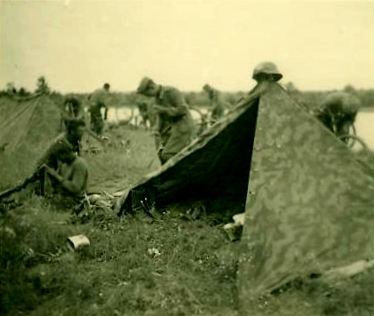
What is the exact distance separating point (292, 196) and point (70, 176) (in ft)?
9.90

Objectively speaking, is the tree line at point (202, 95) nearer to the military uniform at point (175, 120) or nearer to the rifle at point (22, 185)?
the military uniform at point (175, 120)

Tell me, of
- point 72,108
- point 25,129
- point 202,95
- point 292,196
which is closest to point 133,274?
point 292,196

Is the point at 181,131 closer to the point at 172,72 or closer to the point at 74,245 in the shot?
the point at 172,72

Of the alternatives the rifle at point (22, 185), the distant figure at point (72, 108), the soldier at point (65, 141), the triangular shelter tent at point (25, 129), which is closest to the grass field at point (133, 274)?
the rifle at point (22, 185)

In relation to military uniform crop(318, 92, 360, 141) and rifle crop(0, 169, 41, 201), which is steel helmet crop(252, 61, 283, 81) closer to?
military uniform crop(318, 92, 360, 141)

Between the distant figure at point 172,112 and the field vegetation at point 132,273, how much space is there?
4.72 ft

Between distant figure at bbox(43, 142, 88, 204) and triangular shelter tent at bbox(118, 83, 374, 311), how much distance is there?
1693 millimetres

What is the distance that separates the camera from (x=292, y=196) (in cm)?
452

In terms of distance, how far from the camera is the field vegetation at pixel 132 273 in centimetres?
395

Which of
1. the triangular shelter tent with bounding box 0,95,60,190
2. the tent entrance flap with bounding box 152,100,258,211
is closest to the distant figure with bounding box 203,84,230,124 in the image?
the triangular shelter tent with bounding box 0,95,60,190

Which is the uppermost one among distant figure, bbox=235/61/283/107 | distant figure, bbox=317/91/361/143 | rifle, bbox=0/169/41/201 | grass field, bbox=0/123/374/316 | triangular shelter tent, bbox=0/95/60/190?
distant figure, bbox=235/61/283/107

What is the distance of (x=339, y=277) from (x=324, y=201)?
648 mm

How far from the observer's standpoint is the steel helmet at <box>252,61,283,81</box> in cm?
500

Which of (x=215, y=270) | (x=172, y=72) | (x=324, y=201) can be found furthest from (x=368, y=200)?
(x=172, y=72)
